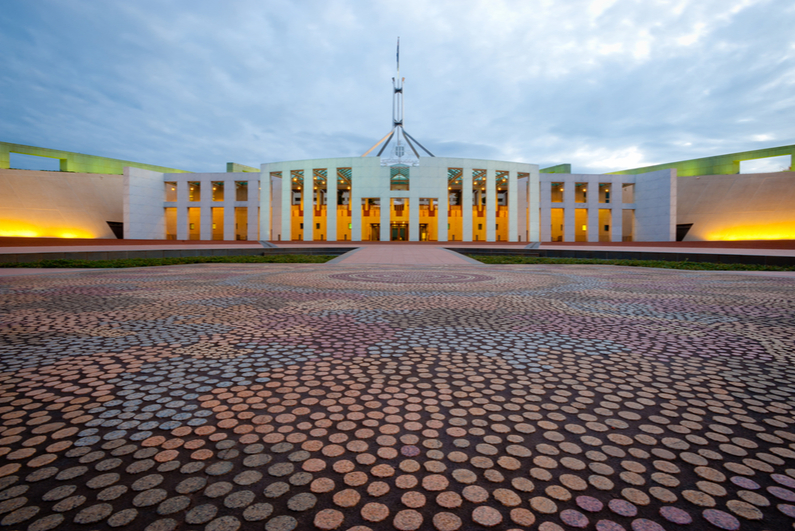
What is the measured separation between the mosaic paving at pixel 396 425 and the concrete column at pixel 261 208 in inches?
1722

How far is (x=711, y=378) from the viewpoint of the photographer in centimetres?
275

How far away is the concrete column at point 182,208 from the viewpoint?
4694 cm

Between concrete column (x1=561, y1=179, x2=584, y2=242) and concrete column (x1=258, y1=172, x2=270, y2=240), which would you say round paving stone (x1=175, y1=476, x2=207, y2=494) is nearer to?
concrete column (x1=258, y1=172, x2=270, y2=240)

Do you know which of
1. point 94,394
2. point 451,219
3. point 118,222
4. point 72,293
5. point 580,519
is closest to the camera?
point 580,519

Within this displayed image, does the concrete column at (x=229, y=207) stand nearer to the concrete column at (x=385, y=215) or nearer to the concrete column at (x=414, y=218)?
the concrete column at (x=385, y=215)

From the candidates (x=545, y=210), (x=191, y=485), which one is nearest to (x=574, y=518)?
(x=191, y=485)

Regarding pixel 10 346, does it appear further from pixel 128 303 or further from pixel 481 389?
pixel 481 389

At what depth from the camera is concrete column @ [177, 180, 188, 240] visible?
154ft

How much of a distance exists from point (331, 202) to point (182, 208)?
60.2 feet

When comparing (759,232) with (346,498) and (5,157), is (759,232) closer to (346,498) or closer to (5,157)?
(346,498)

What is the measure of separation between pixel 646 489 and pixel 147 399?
2.66 meters

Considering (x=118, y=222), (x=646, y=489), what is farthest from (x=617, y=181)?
(x=118, y=222)

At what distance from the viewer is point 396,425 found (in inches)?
81.4

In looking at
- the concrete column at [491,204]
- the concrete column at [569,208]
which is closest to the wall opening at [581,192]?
the concrete column at [569,208]
